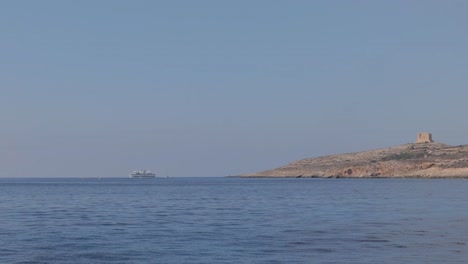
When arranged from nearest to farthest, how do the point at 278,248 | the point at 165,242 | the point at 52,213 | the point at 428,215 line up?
the point at 278,248
the point at 165,242
the point at 428,215
the point at 52,213

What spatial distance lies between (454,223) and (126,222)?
20.4 meters

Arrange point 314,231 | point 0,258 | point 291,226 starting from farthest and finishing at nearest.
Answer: point 291,226 < point 314,231 < point 0,258

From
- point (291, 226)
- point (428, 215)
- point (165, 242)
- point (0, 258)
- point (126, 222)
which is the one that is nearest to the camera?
point (0, 258)

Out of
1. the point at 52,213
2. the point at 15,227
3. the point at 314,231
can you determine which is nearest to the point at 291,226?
the point at 314,231

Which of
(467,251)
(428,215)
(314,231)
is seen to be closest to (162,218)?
(314,231)

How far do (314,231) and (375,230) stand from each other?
3304 mm

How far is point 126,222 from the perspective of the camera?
139 ft

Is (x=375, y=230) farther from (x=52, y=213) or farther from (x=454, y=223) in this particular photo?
(x=52, y=213)

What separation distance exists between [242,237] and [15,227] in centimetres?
1497

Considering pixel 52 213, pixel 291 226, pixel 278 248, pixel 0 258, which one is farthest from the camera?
pixel 52 213

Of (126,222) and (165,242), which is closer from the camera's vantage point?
(165,242)

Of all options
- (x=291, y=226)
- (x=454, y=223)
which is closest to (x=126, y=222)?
(x=291, y=226)

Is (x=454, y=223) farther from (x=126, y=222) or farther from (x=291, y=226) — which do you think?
(x=126, y=222)

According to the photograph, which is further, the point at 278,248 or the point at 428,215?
the point at 428,215
